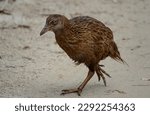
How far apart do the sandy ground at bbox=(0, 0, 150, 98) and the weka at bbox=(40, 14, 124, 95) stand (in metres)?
0.47

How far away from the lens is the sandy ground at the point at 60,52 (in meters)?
9.49

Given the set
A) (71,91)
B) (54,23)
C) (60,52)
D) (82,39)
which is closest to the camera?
(54,23)

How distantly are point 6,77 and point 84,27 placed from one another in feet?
4.86

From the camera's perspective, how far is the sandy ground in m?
9.49

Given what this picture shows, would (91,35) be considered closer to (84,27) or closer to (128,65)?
(84,27)

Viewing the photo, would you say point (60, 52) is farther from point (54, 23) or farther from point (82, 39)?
point (54, 23)

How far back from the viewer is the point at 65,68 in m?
10.4

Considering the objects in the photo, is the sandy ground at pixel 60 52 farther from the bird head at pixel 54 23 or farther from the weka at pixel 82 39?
the bird head at pixel 54 23

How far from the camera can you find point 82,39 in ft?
29.6

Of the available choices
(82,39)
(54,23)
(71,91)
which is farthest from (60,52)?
(54,23)

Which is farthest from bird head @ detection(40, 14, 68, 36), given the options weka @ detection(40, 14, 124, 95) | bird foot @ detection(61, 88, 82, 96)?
bird foot @ detection(61, 88, 82, 96)

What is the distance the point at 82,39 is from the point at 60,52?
7.20 feet

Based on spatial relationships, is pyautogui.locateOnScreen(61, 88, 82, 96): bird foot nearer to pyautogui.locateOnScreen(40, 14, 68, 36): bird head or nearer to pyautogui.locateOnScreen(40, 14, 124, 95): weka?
pyautogui.locateOnScreen(40, 14, 124, 95): weka

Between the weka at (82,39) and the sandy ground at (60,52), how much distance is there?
0.47 meters
